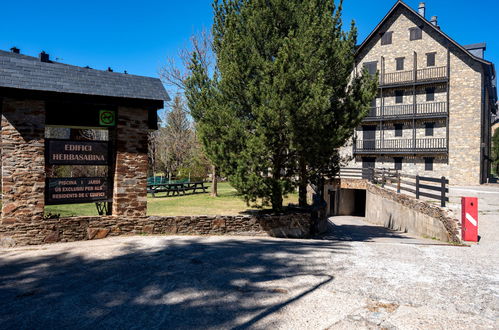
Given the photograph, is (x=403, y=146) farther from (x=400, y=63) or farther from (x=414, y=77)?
(x=400, y=63)

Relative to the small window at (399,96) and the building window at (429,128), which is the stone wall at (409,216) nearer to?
the building window at (429,128)

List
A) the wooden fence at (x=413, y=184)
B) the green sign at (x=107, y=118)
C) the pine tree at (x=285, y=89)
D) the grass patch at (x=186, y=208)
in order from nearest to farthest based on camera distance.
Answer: the green sign at (x=107, y=118) < the pine tree at (x=285, y=89) < the wooden fence at (x=413, y=184) < the grass patch at (x=186, y=208)

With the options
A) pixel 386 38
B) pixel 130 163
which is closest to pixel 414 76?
pixel 386 38

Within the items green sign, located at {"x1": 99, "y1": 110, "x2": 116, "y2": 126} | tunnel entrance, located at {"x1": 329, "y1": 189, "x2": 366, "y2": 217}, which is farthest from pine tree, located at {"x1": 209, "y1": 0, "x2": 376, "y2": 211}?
tunnel entrance, located at {"x1": 329, "y1": 189, "x2": 366, "y2": 217}

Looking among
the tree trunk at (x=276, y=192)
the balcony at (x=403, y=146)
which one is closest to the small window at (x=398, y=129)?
the balcony at (x=403, y=146)

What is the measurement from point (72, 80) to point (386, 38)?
1147 inches

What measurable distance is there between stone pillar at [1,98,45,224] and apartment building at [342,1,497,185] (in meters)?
21.6

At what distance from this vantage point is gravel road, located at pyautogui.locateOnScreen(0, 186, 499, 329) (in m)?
4.35

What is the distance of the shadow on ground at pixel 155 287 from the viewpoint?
438 cm

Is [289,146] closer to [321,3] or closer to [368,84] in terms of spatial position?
[368,84]

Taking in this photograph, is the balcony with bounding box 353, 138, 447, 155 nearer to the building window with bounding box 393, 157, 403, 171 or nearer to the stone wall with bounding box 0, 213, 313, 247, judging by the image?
the building window with bounding box 393, 157, 403, 171

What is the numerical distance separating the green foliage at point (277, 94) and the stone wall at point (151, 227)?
0.86 m

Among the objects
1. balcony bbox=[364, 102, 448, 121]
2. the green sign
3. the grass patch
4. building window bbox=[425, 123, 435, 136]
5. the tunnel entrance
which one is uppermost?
balcony bbox=[364, 102, 448, 121]

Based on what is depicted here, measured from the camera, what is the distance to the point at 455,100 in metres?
27.4
